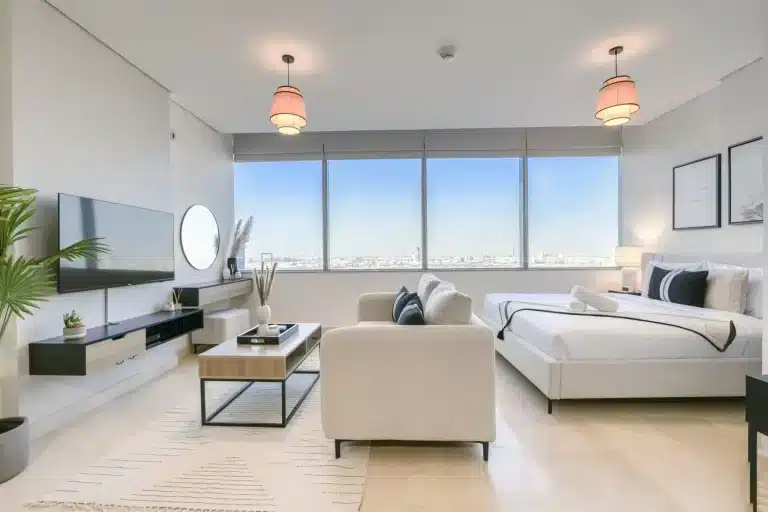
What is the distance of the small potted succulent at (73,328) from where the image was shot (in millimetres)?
2656

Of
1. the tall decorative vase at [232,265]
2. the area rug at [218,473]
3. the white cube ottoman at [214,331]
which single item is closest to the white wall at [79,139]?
the white cube ottoman at [214,331]

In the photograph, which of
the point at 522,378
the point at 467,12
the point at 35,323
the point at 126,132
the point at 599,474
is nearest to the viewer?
the point at 599,474

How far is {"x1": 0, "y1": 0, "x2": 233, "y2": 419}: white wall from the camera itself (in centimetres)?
252

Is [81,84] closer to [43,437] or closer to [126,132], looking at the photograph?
[126,132]

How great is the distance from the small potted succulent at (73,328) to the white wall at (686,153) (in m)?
5.26

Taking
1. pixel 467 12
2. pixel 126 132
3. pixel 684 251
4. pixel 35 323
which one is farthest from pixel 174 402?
pixel 684 251

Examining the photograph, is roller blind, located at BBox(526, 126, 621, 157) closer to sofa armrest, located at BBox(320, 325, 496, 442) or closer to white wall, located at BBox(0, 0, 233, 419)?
sofa armrest, located at BBox(320, 325, 496, 442)

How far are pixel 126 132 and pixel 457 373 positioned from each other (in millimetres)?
3343

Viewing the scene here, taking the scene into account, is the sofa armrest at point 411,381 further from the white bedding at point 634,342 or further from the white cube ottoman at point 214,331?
the white cube ottoman at point 214,331

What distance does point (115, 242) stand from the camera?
314 centimetres

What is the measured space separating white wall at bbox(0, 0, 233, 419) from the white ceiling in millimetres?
209

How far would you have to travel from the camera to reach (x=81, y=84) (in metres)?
2.97

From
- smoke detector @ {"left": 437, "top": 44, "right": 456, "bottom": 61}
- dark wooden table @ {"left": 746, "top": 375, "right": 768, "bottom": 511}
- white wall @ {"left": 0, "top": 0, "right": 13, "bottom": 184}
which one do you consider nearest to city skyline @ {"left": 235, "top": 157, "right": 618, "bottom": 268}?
smoke detector @ {"left": 437, "top": 44, "right": 456, "bottom": 61}

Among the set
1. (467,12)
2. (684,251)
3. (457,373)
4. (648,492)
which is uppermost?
(467,12)
